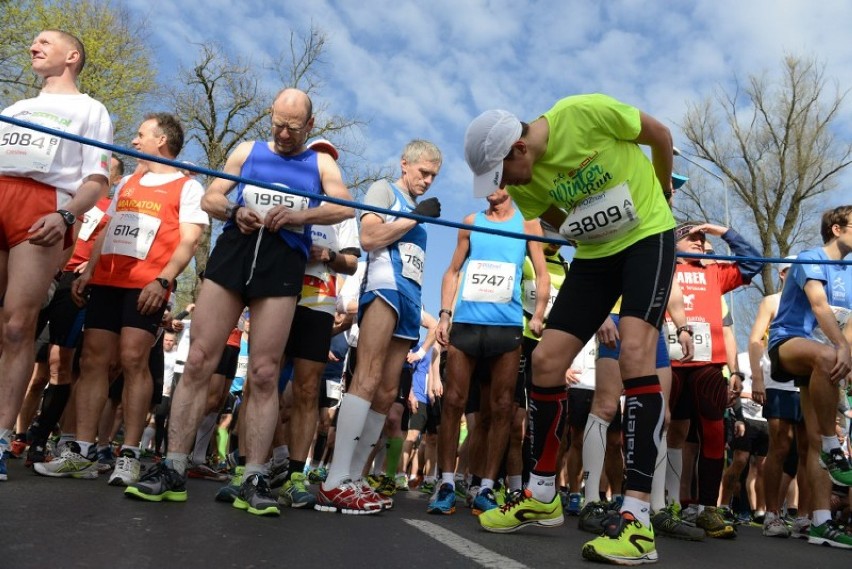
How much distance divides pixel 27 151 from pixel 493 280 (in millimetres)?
3034

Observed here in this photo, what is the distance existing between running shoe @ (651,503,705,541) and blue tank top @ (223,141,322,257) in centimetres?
254

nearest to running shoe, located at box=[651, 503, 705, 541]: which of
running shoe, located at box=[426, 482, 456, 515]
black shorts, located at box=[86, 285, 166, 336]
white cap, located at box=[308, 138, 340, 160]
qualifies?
running shoe, located at box=[426, 482, 456, 515]

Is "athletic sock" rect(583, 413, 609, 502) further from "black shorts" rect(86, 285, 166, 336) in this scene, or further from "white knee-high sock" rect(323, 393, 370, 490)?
"black shorts" rect(86, 285, 166, 336)

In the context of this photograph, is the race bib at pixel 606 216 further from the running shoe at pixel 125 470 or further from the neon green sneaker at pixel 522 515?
the running shoe at pixel 125 470

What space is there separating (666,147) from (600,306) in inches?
30.6

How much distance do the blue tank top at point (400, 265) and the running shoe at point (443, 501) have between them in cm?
124

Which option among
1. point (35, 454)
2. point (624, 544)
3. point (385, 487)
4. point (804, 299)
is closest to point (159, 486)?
point (624, 544)

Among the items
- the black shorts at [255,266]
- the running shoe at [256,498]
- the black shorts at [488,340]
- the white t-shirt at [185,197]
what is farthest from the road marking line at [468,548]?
the white t-shirt at [185,197]

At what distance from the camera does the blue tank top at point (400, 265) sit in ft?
14.7

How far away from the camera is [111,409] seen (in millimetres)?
7484

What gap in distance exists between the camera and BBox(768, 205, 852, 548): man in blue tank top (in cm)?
471

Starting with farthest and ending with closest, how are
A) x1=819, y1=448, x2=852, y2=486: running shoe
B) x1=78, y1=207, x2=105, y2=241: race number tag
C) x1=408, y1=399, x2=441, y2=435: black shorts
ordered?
x1=408, y1=399, x2=441, y2=435: black shorts, x1=78, y1=207, x2=105, y2=241: race number tag, x1=819, y1=448, x2=852, y2=486: running shoe

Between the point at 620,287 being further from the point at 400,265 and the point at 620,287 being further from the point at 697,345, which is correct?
the point at 697,345

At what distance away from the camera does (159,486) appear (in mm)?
3521
